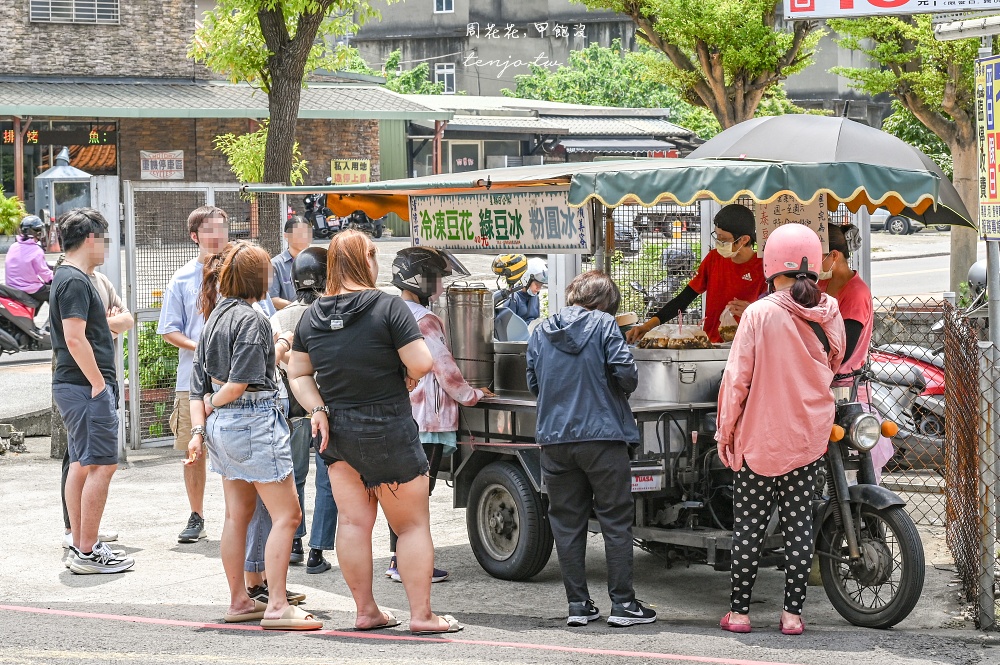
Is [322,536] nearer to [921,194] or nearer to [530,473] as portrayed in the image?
[530,473]

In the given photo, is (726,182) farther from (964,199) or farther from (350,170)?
(350,170)

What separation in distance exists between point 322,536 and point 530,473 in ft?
4.26

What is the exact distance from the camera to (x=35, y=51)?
104 ft

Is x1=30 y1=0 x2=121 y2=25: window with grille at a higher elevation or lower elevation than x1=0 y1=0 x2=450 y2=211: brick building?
higher

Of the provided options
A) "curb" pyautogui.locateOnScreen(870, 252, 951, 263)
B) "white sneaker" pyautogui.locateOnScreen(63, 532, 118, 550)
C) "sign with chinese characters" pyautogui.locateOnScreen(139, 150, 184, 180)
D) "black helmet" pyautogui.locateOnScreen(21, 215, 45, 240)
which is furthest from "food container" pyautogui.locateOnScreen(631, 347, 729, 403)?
"sign with chinese characters" pyautogui.locateOnScreen(139, 150, 184, 180)

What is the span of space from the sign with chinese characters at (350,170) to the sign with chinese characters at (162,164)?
420cm

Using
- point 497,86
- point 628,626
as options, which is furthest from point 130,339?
point 497,86

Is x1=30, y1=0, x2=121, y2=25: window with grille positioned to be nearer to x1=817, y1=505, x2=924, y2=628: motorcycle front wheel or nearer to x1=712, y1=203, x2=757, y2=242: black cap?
x1=712, y1=203, x2=757, y2=242: black cap

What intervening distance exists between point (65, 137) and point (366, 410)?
29.7 metres

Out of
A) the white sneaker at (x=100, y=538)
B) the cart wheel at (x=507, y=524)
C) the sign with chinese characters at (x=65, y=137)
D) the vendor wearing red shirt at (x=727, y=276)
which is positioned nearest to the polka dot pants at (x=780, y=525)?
the cart wheel at (x=507, y=524)

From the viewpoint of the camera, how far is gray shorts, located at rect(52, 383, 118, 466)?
718cm

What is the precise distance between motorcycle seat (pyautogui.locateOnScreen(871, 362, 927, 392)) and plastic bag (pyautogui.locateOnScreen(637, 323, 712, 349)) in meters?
3.74

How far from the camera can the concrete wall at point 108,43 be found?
1243 inches

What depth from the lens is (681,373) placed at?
21.5 ft
